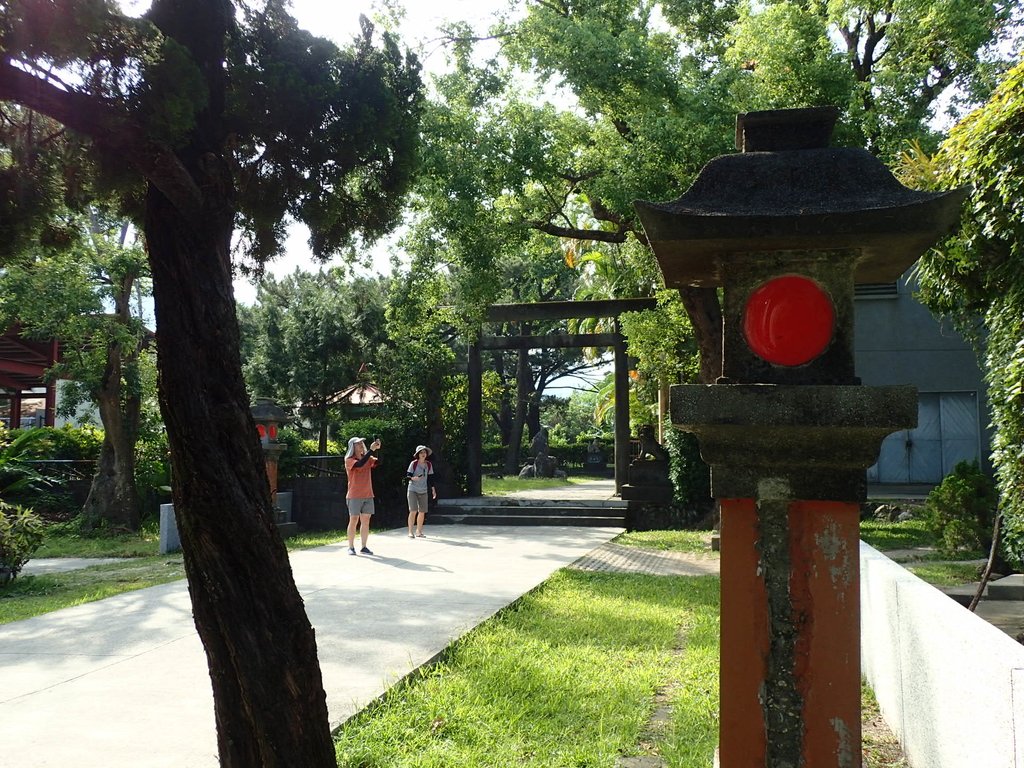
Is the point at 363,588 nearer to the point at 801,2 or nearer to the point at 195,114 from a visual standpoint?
the point at 195,114

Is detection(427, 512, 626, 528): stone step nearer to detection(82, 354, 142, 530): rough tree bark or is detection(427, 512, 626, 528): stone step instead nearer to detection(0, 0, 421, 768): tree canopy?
detection(82, 354, 142, 530): rough tree bark

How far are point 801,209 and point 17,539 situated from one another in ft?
31.5

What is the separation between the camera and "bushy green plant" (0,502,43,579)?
9.23m

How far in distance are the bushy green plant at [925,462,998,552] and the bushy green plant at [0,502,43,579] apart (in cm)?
1151

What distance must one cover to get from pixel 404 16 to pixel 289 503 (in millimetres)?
9125

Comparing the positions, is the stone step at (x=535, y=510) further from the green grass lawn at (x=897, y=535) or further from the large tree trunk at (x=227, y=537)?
the large tree trunk at (x=227, y=537)

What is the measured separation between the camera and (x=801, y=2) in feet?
46.3

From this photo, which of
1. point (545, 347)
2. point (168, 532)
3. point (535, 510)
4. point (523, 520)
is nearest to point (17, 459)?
point (168, 532)

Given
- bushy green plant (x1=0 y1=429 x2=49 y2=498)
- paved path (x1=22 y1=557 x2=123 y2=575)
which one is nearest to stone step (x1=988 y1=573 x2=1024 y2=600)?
paved path (x1=22 y1=557 x2=123 y2=575)

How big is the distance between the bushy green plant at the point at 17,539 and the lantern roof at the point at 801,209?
9.03 m

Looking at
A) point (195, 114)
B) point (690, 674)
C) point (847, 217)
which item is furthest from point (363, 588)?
point (847, 217)

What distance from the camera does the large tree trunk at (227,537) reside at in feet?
10.2

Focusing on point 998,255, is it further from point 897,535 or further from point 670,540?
point 670,540

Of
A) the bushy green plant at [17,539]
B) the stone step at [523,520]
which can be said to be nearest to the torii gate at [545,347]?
the stone step at [523,520]
